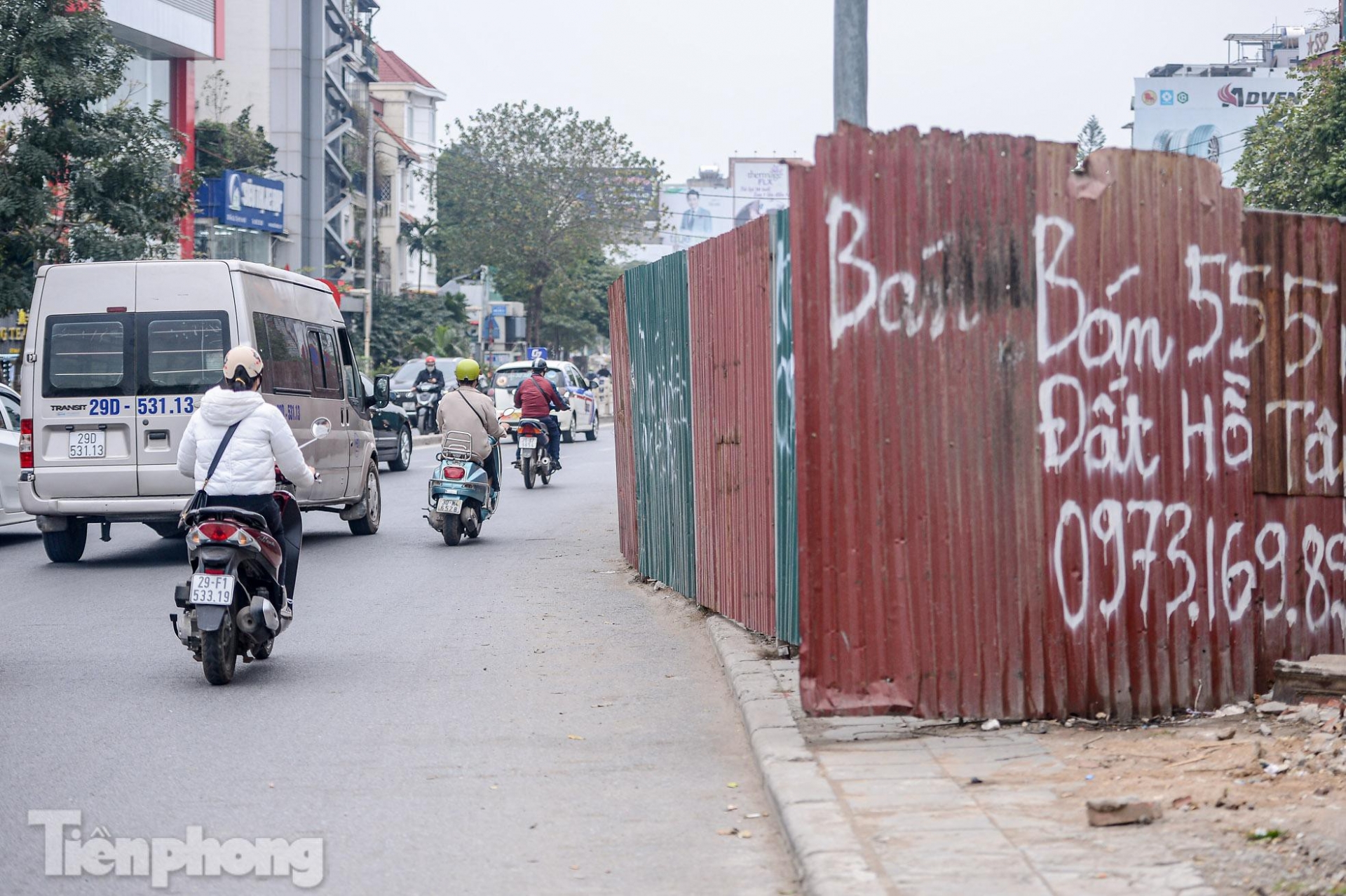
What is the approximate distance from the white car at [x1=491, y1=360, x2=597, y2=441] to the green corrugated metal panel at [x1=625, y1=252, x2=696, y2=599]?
21.9m

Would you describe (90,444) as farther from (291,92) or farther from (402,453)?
(291,92)

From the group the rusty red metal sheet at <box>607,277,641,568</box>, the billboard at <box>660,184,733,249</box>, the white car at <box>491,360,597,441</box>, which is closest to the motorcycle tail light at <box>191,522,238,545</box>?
the rusty red metal sheet at <box>607,277,641,568</box>

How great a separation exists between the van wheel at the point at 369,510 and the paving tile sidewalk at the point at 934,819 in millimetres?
10077

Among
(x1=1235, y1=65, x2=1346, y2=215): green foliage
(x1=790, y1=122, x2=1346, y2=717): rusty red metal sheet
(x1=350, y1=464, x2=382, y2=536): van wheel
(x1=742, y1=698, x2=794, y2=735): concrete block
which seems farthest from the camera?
(x1=1235, y1=65, x2=1346, y2=215): green foliage

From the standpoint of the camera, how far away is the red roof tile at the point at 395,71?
87.2 m

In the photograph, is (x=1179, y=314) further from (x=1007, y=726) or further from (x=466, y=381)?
(x=466, y=381)

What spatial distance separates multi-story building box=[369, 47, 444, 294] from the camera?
74312mm

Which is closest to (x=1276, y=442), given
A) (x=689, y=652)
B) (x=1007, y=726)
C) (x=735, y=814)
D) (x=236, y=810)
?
(x=1007, y=726)

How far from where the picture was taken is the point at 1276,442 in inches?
268

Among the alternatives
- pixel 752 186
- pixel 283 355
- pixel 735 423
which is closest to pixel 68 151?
pixel 283 355

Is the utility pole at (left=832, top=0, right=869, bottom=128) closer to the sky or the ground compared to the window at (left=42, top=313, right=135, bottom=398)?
closer to the sky

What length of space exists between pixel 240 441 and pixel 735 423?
2.67 meters

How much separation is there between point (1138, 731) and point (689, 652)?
10.7 feet

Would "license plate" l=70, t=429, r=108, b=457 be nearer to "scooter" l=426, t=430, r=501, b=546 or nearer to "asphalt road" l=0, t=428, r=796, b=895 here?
"asphalt road" l=0, t=428, r=796, b=895
